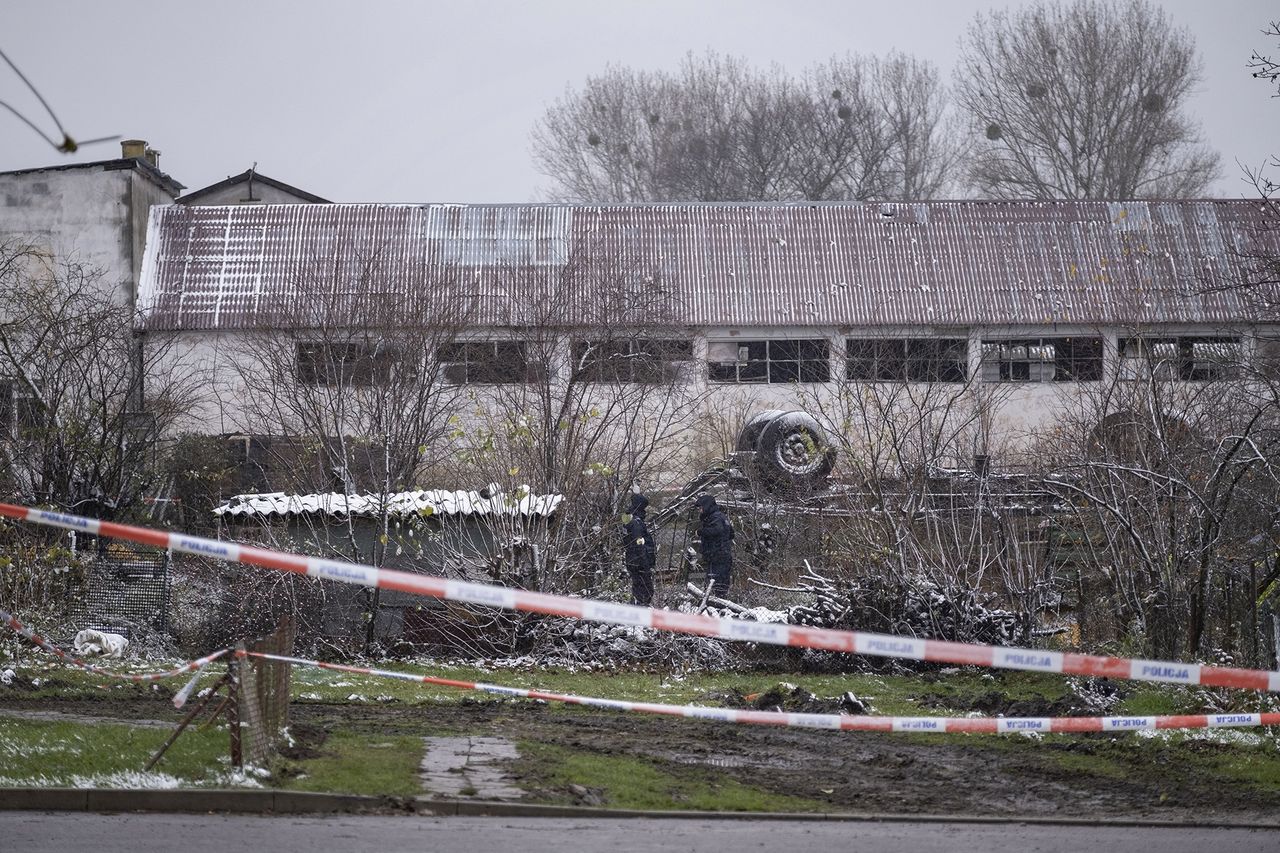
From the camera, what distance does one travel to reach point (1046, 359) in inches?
1395

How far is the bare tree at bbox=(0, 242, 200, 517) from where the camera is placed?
2070 centimetres

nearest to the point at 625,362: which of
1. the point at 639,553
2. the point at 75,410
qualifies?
the point at 639,553

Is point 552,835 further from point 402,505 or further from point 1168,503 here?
point 402,505

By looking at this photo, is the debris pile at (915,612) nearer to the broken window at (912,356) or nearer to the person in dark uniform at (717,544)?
the person in dark uniform at (717,544)

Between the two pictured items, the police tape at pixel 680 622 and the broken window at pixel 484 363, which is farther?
the broken window at pixel 484 363

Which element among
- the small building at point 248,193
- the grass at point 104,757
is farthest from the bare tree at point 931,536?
the small building at point 248,193

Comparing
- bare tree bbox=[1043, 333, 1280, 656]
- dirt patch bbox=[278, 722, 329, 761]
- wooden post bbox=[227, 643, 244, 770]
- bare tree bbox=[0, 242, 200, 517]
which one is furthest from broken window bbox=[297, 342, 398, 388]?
wooden post bbox=[227, 643, 244, 770]

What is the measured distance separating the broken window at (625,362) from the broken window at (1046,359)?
10.4 m

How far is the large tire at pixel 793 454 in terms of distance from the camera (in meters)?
22.7

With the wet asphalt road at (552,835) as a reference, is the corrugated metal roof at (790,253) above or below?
above

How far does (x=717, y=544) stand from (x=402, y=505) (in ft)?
14.6

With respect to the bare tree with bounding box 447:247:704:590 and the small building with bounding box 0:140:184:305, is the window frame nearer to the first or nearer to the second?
the bare tree with bounding box 447:247:704:590

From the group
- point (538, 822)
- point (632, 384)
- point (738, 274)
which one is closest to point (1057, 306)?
point (738, 274)

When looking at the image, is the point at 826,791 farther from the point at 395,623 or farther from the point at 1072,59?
the point at 1072,59
